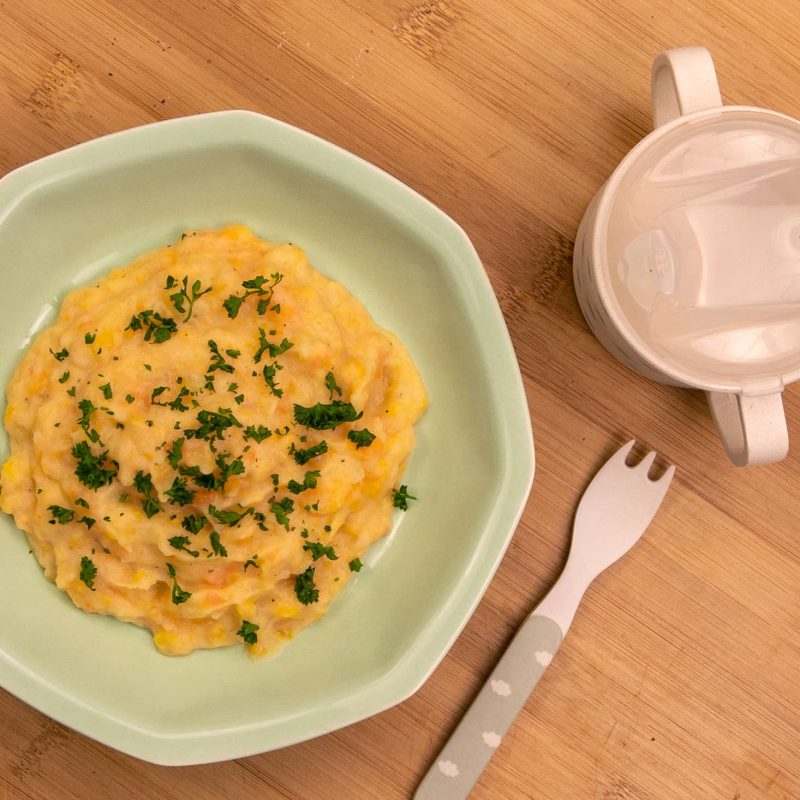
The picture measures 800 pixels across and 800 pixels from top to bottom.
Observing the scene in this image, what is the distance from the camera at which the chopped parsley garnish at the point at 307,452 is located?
1.43m

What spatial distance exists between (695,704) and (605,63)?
58.8 inches

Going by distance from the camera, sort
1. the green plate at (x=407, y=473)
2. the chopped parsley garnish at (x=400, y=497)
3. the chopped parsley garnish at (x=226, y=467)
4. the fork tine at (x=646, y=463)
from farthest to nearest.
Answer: the fork tine at (x=646, y=463) → the chopped parsley garnish at (x=400, y=497) → the green plate at (x=407, y=473) → the chopped parsley garnish at (x=226, y=467)

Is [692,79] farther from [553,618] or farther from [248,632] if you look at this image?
[248,632]

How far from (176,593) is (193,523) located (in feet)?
0.52

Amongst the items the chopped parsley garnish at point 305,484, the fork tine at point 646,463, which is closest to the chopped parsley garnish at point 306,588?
the chopped parsley garnish at point 305,484

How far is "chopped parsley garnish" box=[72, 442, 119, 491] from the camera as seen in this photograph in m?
1.40

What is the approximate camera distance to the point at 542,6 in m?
1.73

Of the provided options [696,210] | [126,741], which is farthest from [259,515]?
[696,210]

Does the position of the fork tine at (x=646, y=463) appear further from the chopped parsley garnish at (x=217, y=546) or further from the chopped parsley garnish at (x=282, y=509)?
the chopped parsley garnish at (x=217, y=546)

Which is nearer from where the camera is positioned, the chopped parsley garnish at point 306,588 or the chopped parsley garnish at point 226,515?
the chopped parsley garnish at point 226,515

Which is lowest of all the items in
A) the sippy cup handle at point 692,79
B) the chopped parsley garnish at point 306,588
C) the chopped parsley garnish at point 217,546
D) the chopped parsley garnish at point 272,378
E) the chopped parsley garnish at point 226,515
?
the chopped parsley garnish at point 306,588

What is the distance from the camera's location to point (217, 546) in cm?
141

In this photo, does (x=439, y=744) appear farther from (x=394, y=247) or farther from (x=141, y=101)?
(x=141, y=101)

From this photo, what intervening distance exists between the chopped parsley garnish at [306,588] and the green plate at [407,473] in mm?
127
